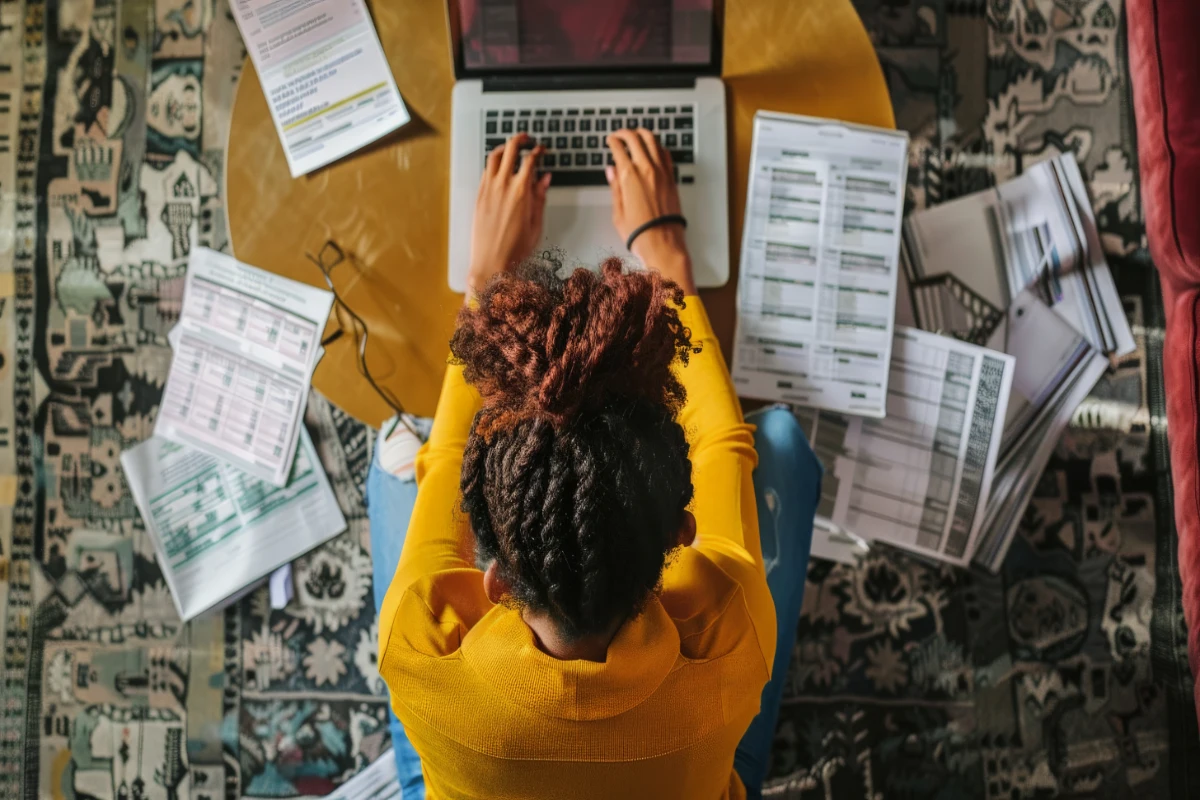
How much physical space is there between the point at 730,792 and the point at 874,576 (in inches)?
22.1

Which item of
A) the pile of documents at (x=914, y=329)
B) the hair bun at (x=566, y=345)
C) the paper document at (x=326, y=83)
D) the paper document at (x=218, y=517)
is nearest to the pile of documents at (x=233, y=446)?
the paper document at (x=218, y=517)

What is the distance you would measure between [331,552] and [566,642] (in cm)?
88

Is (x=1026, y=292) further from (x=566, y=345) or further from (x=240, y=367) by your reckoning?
(x=240, y=367)

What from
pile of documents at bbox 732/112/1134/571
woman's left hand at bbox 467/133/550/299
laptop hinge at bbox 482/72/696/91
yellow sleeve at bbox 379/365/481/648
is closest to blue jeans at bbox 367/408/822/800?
pile of documents at bbox 732/112/1134/571

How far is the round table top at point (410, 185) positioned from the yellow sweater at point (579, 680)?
280 mm

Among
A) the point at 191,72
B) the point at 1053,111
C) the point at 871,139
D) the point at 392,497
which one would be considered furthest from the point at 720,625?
the point at 191,72

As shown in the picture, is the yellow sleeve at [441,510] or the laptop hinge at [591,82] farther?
the laptop hinge at [591,82]

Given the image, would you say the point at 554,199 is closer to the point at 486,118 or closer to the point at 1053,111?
the point at 486,118

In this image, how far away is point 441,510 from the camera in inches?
36.3

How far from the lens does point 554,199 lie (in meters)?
1.11

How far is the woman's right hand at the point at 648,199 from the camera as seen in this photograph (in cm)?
105

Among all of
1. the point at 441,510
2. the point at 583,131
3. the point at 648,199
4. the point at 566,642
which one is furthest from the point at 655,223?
the point at 566,642

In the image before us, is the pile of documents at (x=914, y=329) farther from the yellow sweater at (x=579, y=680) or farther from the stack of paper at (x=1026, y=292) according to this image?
the yellow sweater at (x=579, y=680)

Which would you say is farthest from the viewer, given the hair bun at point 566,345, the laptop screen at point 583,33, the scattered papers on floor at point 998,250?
the scattered papers on floor at point 998,250
